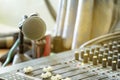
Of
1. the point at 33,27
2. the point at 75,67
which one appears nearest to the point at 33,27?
the point at 33,27

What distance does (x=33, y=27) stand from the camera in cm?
109

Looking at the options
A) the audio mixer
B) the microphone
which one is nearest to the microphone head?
the microphone

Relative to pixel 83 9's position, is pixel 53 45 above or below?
below

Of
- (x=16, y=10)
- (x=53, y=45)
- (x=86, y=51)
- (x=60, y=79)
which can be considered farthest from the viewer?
(x=16, y=10)

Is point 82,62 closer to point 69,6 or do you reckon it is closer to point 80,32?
point 80,32

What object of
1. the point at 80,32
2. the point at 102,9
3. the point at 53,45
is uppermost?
the point at 102,9

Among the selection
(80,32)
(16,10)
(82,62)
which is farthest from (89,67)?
(16,10)

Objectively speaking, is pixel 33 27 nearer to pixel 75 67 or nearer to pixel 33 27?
pixel 33 27

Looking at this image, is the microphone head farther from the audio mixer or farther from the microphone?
the audio mixer

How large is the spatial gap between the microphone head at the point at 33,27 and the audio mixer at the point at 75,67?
0.12 meters

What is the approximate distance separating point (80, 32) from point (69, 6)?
0.60 feet

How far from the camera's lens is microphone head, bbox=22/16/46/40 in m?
1.08

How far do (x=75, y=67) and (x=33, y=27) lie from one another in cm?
22

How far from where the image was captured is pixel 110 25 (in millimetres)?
1718
